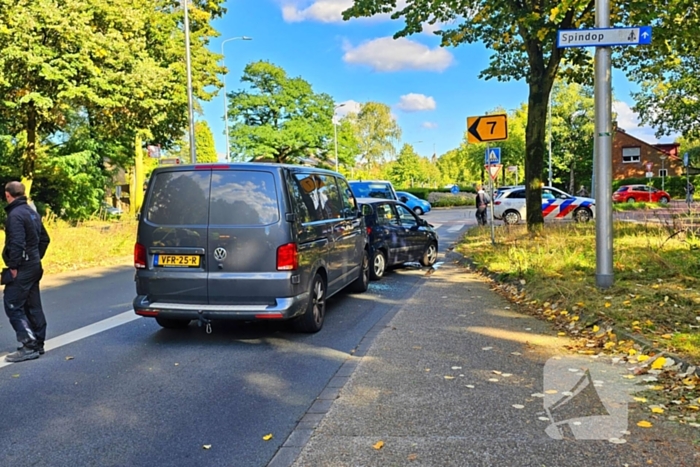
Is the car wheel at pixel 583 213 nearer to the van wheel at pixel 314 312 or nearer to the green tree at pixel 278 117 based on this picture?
the van wheel at pixel 314 312

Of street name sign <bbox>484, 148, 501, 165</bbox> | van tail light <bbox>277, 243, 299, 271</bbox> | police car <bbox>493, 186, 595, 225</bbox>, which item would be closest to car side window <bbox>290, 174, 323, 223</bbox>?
van tail light <bbox>277, 243, 299, 271</bbox>

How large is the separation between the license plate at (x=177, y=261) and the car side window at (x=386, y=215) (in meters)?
5.24

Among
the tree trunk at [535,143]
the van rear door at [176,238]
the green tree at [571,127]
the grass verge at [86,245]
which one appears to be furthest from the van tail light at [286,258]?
the green tree at [571,127]

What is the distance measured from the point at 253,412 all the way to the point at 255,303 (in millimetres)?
A: 1940

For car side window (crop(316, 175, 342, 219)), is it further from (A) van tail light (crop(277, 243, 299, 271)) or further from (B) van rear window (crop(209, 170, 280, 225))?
(A) van tail light (crop(277, 243, 299, 271))

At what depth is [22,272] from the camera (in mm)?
6039

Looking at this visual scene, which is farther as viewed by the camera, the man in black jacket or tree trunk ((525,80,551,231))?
tree trunk ((525,80,551,231))

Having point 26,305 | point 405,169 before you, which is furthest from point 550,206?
point 405,169

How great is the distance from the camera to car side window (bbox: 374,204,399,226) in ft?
36.9

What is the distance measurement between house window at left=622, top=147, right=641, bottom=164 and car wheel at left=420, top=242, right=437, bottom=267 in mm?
55768

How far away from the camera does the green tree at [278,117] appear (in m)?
49.5

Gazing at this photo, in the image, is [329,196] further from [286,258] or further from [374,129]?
[374,129]

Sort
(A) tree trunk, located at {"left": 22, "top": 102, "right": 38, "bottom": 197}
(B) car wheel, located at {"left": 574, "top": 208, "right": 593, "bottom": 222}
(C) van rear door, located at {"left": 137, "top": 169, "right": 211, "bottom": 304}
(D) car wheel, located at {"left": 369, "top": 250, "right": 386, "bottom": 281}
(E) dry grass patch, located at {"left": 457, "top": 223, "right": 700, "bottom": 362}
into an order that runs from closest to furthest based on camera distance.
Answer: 1. (E) dry grass patch, located at {"left": 457, "top": 223, "right": 700, "bottom": 362}
2. (C) van rear door, located at {"left": 137, "top": 169, "right": 211, "bottom": 304}
3. (D) car wheel, located at {"left": 369, "top": 250, "right": 386, "bottom": 281}
4. (A) tree trunk, located at {"left": 22, "top": 102, "right": 38, "bottom": 197}
5. (B) car wheel, located at {"left": 574, "top": 208, "right": 593, "bottom": 222}

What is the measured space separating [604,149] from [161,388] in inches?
237
